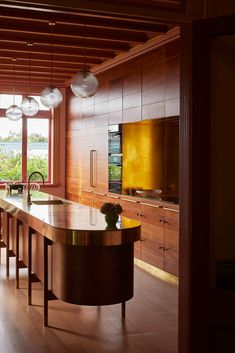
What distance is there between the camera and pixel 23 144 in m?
9.91

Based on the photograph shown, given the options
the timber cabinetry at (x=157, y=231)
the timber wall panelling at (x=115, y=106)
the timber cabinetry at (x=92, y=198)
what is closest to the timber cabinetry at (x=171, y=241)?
the timber cabinetry at (x=157, y=231)

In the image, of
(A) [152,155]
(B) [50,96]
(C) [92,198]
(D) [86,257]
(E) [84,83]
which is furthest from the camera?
(C) [92,198]

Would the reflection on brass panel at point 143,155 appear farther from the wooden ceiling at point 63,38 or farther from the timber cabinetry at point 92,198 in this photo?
the wooden ceiling at point 63,38

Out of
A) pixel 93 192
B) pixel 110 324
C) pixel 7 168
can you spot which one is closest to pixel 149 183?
pixel 93 192

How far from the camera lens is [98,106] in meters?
8.12

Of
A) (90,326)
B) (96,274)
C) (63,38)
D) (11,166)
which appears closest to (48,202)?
(90,326)

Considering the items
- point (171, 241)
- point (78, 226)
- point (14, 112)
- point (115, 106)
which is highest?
point (115, 106)

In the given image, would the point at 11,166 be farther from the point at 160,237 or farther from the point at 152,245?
the point at 160,237

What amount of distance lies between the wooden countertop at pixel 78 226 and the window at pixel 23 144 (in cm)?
501

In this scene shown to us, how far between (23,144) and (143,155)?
3.65 meters

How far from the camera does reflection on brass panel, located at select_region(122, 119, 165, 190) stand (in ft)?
21.2

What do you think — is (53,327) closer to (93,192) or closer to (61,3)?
(61,3)

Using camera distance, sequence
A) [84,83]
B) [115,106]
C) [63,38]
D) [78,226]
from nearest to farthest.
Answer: [78,226] < [84,83] < [63,38] < [115,106]

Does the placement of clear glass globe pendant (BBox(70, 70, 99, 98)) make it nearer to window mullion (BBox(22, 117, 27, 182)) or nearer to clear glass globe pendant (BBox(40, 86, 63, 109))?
clear glass globe pendant (BBox(40, 86, 63, 109))
